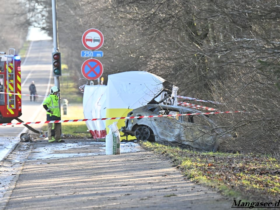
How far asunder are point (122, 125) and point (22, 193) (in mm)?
7450

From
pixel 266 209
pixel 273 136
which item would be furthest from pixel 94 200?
pixel 273 136

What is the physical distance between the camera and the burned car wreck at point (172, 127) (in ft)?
46.4

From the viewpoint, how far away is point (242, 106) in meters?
12.8

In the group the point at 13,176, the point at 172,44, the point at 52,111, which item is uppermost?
A: the point at 172,44

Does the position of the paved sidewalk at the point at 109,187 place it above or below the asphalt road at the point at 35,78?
below

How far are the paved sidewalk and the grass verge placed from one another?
207 millimetres

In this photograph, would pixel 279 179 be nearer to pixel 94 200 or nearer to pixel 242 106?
pixel 94 200

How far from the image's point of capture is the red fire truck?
19.4 meters

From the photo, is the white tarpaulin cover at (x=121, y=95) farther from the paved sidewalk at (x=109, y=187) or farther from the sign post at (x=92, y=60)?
the paved sidewalk at (x=109, y=187)

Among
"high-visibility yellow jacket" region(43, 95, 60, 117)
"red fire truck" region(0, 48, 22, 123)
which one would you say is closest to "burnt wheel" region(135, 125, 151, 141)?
"high-visibility yellow jacket" region(43, 95, 60, 117)

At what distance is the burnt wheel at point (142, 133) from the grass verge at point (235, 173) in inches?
134

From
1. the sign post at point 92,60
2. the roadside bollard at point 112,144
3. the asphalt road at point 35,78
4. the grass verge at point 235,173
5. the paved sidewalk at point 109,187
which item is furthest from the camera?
the asphalt road at point 35,78

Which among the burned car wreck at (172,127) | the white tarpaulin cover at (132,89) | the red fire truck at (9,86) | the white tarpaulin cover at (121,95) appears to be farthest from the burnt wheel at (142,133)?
the red fire truck at (9,86)

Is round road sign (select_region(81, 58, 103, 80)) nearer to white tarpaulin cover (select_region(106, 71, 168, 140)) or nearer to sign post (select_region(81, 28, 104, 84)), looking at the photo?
sign post (select_region(81, 28, 104, 84))
